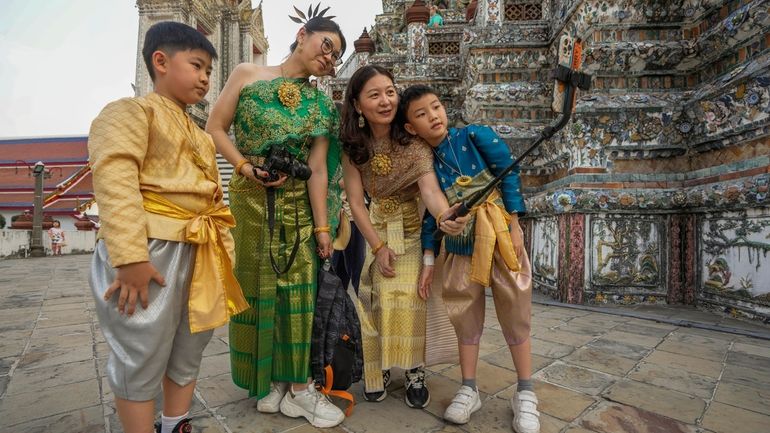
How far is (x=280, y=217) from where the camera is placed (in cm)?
200

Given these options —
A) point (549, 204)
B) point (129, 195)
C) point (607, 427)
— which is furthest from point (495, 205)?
point (549, 204)

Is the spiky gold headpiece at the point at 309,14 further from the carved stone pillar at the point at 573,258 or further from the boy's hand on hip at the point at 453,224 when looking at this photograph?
the carved stone pillar at the point at 573,258

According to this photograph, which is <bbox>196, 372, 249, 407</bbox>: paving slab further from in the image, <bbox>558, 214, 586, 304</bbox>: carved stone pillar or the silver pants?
<bbox>558, 214, 586, 304</bbox>: carved stone pillar

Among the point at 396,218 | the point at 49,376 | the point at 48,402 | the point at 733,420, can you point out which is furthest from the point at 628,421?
the point at 49,376

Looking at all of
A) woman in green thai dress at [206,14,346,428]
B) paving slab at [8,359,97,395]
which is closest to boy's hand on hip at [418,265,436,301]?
woman in green thai dress at [206,14,346,428]

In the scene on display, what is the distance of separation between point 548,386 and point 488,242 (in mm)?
980

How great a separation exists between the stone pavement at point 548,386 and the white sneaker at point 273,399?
5cm

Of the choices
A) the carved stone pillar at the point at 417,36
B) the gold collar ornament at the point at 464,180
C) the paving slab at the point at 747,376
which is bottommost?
the paving slab at the point at 747,376

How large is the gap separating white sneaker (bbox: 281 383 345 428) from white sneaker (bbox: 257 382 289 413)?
1.4 inches

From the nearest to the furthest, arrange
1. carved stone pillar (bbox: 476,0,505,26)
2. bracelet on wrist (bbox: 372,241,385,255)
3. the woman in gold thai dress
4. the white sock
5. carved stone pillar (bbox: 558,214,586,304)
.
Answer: the white sock
the woman in gold thai dress
bracelet on wrist (bbox: 372,241,385,255)
carved stone pillar (bbox: 558,214,586,304)
carved stone pillar (bbox: 476,0,505,26)

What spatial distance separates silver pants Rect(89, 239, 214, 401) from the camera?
51.6 inches

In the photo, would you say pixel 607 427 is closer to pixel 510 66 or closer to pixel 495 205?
pixel 495 205

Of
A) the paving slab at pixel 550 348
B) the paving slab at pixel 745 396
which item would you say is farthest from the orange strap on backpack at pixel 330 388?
the paving slab at pixel 745 396

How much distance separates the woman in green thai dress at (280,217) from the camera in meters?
1.94
